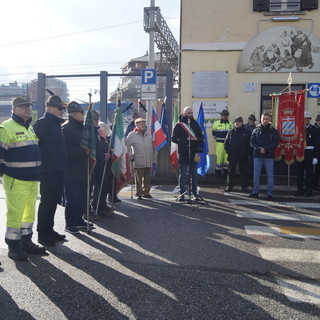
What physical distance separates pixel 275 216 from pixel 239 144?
10.0 feet

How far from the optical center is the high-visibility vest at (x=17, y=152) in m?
5.09

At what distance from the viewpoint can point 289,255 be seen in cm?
550

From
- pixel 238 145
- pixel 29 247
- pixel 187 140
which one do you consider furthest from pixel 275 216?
pixel 29 247

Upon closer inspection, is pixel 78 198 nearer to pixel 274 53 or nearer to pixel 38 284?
pixel 38 284

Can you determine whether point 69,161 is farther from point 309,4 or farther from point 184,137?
point 309,4

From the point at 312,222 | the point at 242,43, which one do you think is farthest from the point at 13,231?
the point at 242,43

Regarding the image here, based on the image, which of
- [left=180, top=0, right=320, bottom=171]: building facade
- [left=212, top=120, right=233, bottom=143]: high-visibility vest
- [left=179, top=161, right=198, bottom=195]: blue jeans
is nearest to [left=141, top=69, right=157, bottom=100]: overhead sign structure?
[left=180, top=0, right=320, bottom=171]: building facade

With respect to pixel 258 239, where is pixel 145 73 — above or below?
above

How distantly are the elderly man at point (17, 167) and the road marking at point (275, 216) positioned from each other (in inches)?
165

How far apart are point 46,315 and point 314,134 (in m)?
8.46

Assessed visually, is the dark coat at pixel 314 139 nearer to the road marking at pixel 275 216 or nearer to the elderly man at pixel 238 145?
the elderly man at pixel 238 145

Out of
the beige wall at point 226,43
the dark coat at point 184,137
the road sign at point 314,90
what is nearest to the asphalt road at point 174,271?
the dark coat at point 184,137

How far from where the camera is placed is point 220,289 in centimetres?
429

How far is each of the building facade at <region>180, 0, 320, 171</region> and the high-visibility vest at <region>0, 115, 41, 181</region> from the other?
28.7 ft
